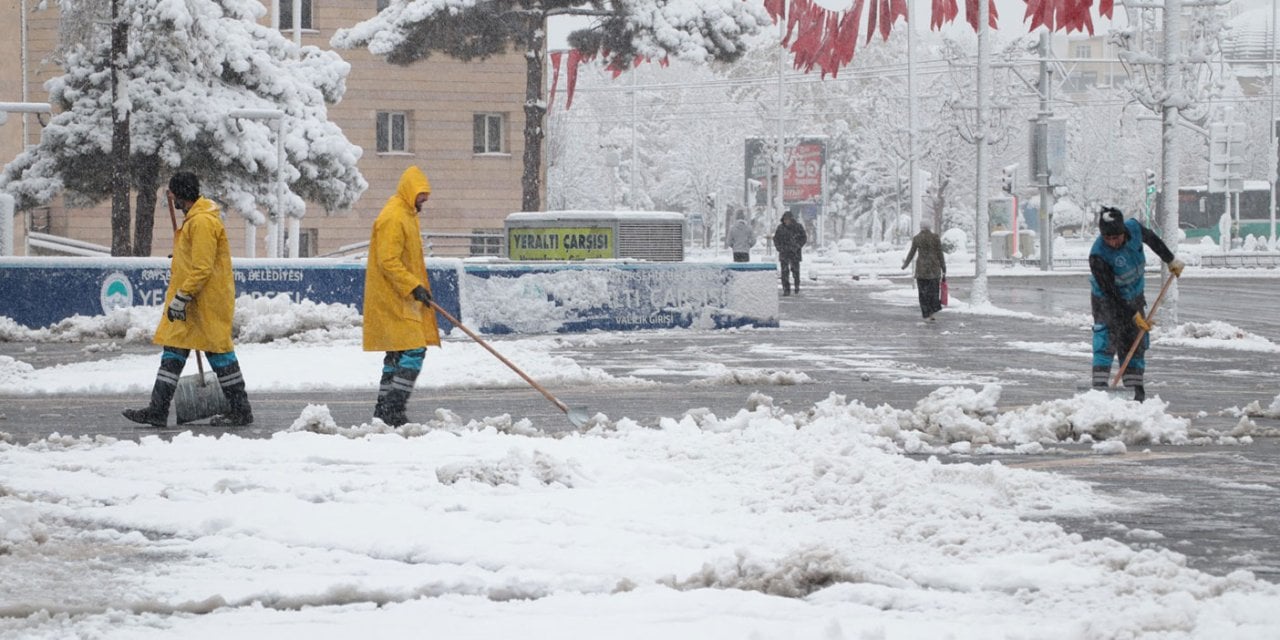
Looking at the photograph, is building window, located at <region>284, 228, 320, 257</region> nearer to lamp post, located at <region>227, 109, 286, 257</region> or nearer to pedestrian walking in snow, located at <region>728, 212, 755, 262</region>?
pedestrian walking in snow, located at <region>728, 212, 755, 262</region>

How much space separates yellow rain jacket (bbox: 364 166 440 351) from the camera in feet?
36.6

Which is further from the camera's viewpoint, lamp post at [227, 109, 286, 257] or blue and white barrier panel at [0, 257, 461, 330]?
lamp post at [227, 109, 286, 257]

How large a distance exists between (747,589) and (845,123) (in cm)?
10821

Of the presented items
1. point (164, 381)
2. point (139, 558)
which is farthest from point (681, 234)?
point (139, 558)

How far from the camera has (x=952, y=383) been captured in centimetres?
1522

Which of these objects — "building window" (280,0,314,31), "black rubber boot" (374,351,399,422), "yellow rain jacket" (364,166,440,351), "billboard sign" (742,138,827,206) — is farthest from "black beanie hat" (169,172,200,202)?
"billboard sign" (742,138,827,206)

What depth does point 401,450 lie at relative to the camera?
9.77 meters

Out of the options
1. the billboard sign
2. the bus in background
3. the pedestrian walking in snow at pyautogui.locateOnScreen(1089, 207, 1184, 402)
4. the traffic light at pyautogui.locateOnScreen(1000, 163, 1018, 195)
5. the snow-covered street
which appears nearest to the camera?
the snow-covered street

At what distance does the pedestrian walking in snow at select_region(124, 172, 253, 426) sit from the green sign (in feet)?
50.3

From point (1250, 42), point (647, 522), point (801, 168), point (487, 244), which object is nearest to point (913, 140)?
point (487, 244)

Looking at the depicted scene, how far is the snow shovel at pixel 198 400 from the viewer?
1149cm

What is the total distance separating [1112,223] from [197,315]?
6.14 metres

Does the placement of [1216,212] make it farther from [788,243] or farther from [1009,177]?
[788,243]

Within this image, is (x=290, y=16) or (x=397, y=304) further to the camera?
(x=290, y=16)
